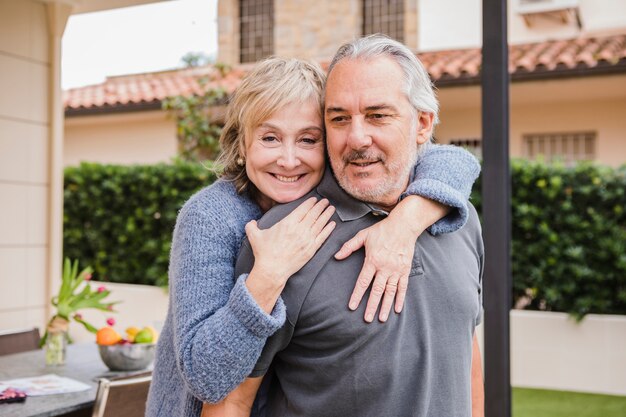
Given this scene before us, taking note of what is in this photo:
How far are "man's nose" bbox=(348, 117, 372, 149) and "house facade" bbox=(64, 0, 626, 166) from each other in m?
4.70

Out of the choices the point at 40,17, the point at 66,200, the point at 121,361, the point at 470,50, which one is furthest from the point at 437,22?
the point at 121,361

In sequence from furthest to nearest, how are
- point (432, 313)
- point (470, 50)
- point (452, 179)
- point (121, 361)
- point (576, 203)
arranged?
point (470, 50) < point (576, 203) < point (121, 361) < point (452, 179) < point (432, 313)

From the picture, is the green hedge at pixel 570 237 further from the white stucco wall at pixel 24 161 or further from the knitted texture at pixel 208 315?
the knitted texture at pixel 208 315

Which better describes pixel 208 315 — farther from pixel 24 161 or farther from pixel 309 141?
pixel 24 161

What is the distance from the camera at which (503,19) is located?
9.16ft

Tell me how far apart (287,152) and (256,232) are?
22 centimetres

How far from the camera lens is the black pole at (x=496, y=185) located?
2812 mm

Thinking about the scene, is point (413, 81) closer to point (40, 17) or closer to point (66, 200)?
point (40, 17)

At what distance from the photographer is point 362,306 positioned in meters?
1.35

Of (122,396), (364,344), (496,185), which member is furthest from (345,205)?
(496,185)

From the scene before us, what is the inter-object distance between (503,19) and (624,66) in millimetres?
4401

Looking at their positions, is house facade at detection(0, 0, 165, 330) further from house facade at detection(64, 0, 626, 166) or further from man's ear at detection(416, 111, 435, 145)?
house facade at detection(64, 0, 626, 166)

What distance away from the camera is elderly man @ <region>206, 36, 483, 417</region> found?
134 centimetres

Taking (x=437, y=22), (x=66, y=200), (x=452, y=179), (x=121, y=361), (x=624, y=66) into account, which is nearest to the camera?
(x=452, y=179)
